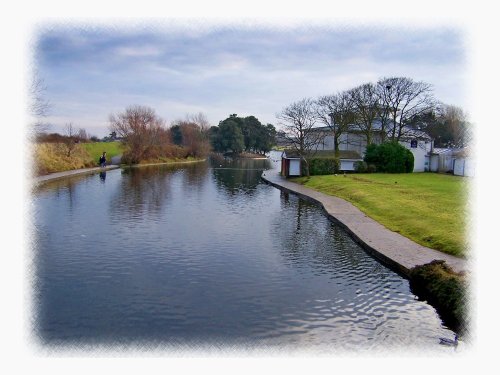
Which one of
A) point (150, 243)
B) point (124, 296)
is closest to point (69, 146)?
point (150, 243)

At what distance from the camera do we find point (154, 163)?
2805 inches

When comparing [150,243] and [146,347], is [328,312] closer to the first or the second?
[146,347]

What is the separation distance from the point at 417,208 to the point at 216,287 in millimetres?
13765

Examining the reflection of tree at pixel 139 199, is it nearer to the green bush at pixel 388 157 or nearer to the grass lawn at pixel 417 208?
the grass lawn at pixel 417 208

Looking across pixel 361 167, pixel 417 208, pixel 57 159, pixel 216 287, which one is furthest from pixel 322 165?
pixel 216 287

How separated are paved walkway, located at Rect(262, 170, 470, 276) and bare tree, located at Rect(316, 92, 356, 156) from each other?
1070 inches

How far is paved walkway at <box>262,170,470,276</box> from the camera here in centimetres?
1325

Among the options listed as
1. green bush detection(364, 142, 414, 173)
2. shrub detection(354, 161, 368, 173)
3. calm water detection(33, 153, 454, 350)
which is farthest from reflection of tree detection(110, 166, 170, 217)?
green bush detection(364, 142, 414, 173)

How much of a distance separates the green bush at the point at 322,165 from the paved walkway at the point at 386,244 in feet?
68.4

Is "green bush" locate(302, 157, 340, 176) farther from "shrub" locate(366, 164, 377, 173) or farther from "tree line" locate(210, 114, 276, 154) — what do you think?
"tree line" locate(210, 114, 276, 154)

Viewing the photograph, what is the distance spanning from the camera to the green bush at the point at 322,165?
4556cm

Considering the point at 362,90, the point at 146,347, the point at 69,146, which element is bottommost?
the point at 146,347

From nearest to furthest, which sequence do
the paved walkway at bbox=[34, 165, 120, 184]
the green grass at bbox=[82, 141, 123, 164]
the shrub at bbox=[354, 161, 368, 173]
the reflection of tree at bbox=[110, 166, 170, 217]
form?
the reflection of tree at bbox=[110, 166, 170, 217] < the paved walkway at bbox=[34, 165, 120, 184] < the shrub at bbox=[354, 161, 368, 173] < the green grass at bbox=[82, 141, 123, 164]

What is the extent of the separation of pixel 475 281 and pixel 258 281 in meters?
5.32
